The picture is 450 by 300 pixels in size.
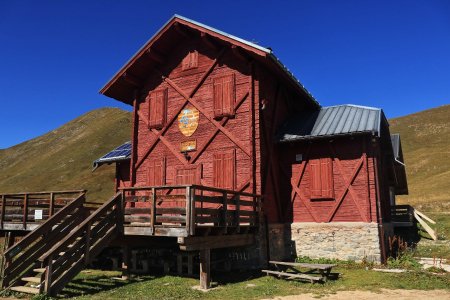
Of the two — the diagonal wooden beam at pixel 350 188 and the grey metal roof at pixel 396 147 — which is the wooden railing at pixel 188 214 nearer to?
the diagonal wooden beam at pixel 350 188

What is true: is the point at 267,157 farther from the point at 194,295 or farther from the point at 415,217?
the point at 415,217

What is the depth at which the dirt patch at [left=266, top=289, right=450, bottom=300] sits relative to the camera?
36.3 feet

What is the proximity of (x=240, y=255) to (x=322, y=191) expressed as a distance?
471 centimetres

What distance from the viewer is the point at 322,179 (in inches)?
716

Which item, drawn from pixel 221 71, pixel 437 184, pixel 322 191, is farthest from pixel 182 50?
pixel 437 184

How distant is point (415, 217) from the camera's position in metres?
28.0

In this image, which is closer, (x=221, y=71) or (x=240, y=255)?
(x=240, y=255)

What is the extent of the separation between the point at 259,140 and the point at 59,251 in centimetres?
914

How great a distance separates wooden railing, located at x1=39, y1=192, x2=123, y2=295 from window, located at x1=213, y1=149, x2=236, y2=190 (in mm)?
5196

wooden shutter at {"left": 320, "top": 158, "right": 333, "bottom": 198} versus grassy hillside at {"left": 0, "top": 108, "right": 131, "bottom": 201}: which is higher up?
grassy hillside at {"left": 0, "top": 108, "right": 131, "bottom": 201}

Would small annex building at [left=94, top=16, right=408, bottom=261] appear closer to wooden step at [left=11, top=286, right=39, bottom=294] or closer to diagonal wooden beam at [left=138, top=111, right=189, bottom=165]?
diagonal wooden beam at [left=138, top=111, right=189, bottom=165]

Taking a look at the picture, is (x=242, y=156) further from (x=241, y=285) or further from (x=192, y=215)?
(x=241, y=285)

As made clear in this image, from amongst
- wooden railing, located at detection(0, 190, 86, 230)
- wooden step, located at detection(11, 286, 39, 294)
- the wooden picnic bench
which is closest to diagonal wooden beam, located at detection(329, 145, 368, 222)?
the wooden picnic bench

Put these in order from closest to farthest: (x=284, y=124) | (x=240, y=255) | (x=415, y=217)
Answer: (x=240, y=255)
(x=284, y=124)
(x=415, y=217)
